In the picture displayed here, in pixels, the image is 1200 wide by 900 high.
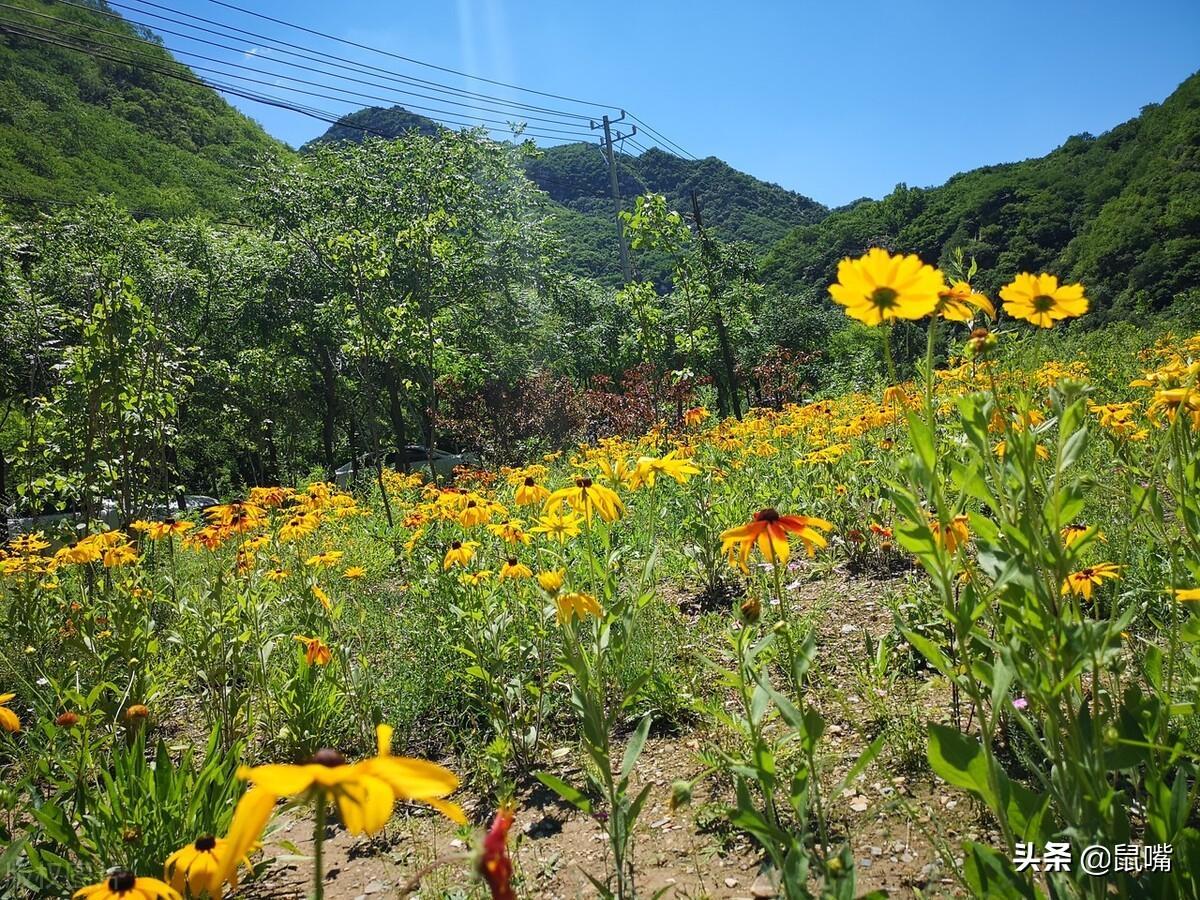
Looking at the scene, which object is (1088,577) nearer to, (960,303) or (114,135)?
A: (960,303)

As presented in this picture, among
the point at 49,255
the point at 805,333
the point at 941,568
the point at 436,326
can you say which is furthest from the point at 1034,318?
the point at 805,333

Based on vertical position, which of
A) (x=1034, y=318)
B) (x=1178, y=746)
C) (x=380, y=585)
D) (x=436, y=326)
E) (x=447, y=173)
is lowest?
(x=380, y=585)

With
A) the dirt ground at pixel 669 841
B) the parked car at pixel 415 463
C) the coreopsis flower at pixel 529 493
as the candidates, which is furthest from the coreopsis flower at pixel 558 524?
the parked car at pixel 415 463

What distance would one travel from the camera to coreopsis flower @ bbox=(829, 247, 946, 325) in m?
1.00

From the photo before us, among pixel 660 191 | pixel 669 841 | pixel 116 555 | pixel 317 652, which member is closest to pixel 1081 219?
pixel 660 191

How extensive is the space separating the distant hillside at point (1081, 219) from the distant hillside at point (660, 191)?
9953mm

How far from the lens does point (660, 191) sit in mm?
36250

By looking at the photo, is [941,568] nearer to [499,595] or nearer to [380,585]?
[499,595]

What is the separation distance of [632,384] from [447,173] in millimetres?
5187

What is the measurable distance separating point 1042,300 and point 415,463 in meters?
16.8

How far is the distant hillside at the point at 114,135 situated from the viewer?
1056 inches

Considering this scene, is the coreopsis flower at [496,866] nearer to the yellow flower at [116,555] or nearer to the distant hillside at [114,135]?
the yellow flower at [116,555]

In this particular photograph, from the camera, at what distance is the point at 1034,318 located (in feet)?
3.95

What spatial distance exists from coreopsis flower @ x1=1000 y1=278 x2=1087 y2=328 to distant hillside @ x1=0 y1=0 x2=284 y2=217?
2433 cm
